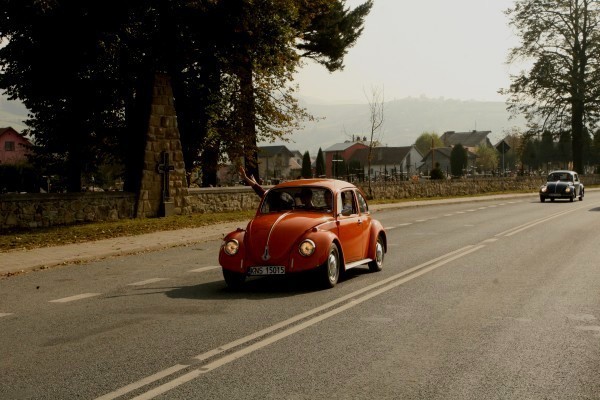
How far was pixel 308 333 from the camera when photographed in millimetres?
7262

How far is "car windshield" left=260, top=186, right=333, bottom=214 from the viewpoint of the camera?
11.0 metres

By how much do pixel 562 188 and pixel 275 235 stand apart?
107ft

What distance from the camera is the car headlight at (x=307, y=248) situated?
32.2 feet

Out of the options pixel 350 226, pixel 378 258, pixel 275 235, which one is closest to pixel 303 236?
pixel 275 235

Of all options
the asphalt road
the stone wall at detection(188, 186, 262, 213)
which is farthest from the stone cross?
the asphalt road

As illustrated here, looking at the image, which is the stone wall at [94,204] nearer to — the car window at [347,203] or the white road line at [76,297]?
the white road line at [76,297]

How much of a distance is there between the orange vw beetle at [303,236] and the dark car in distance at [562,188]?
3028 cm

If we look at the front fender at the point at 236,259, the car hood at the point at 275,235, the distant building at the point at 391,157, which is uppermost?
the distant building at the point at 391,157

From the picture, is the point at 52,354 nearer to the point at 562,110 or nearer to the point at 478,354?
the point at 478,354

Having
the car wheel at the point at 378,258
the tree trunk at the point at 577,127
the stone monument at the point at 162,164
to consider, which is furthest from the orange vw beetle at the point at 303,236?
the tree trunk at the point at 577,127

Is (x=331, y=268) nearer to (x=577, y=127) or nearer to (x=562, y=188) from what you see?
(x=562, y=188)

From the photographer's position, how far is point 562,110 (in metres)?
66.8

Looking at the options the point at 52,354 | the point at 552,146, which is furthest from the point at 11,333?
the point at 552,146

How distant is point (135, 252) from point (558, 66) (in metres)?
58.0
